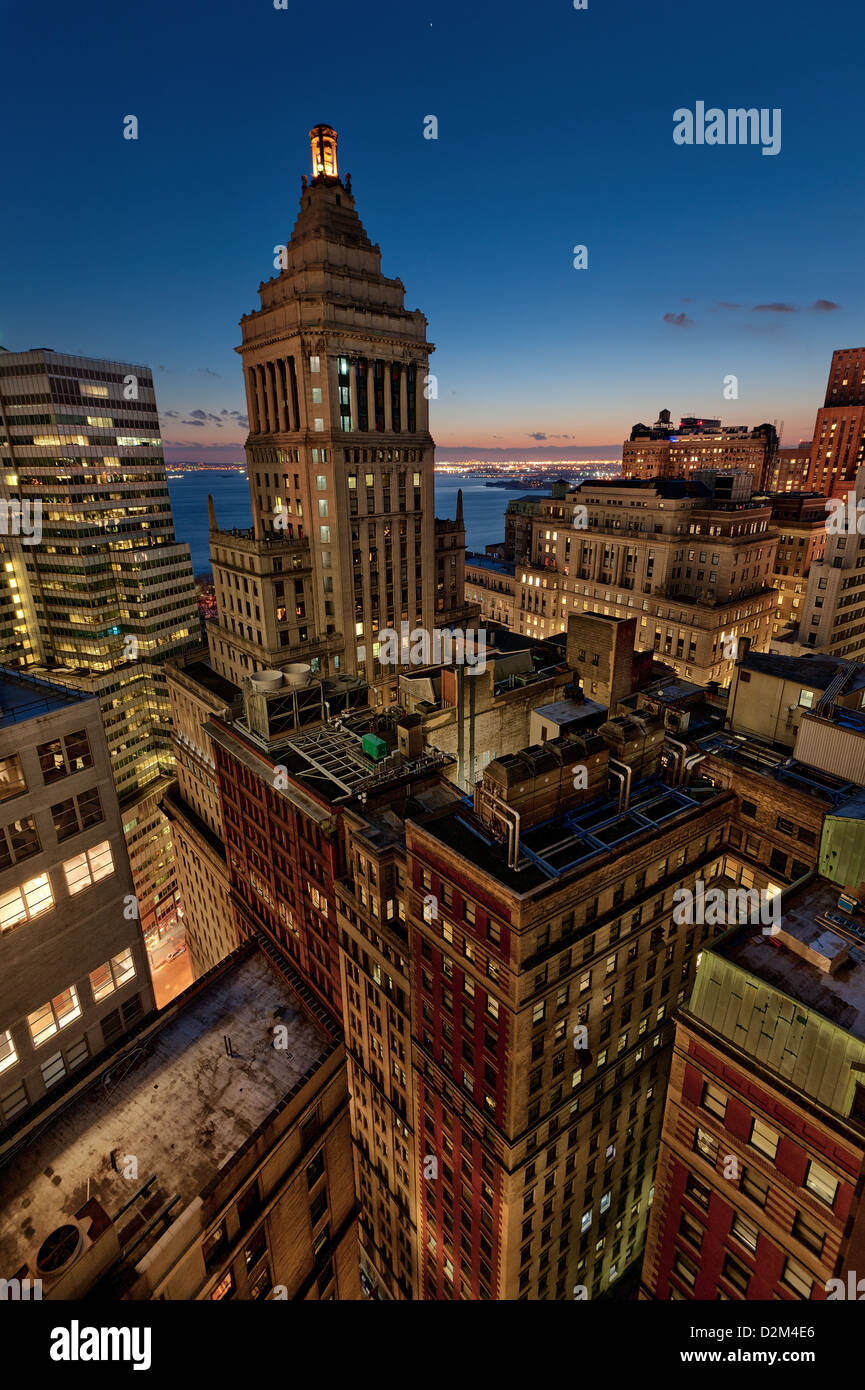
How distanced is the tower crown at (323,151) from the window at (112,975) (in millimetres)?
83038

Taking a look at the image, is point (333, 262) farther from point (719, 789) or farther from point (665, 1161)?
point (665, 1161)

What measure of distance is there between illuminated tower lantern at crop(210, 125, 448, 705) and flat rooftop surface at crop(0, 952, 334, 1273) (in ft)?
134

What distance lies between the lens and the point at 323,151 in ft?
249

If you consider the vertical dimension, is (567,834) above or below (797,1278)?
above

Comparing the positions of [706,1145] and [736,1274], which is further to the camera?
[736,1274]

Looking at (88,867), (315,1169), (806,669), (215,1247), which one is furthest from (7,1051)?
(806,669)

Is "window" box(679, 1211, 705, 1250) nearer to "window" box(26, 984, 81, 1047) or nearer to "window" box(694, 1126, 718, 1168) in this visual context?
"window" box(694, 1126, 718, 1168)

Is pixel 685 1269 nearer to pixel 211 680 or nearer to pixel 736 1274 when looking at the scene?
pixel 736 1274

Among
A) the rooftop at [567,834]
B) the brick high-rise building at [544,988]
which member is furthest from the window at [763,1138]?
the rooftop at [567,834]

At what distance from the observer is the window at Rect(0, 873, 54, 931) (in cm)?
3006

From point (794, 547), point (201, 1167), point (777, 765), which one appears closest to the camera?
point (201, 1167)

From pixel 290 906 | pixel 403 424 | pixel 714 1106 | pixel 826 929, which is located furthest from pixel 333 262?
pixel 714 1106

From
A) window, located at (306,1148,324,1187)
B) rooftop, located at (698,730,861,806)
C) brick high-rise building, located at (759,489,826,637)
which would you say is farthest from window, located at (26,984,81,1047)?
brick high-rise building, located at (759,489,826,637)

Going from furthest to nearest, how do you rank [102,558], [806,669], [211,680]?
[102,558] < [211,680] < [806,669]
